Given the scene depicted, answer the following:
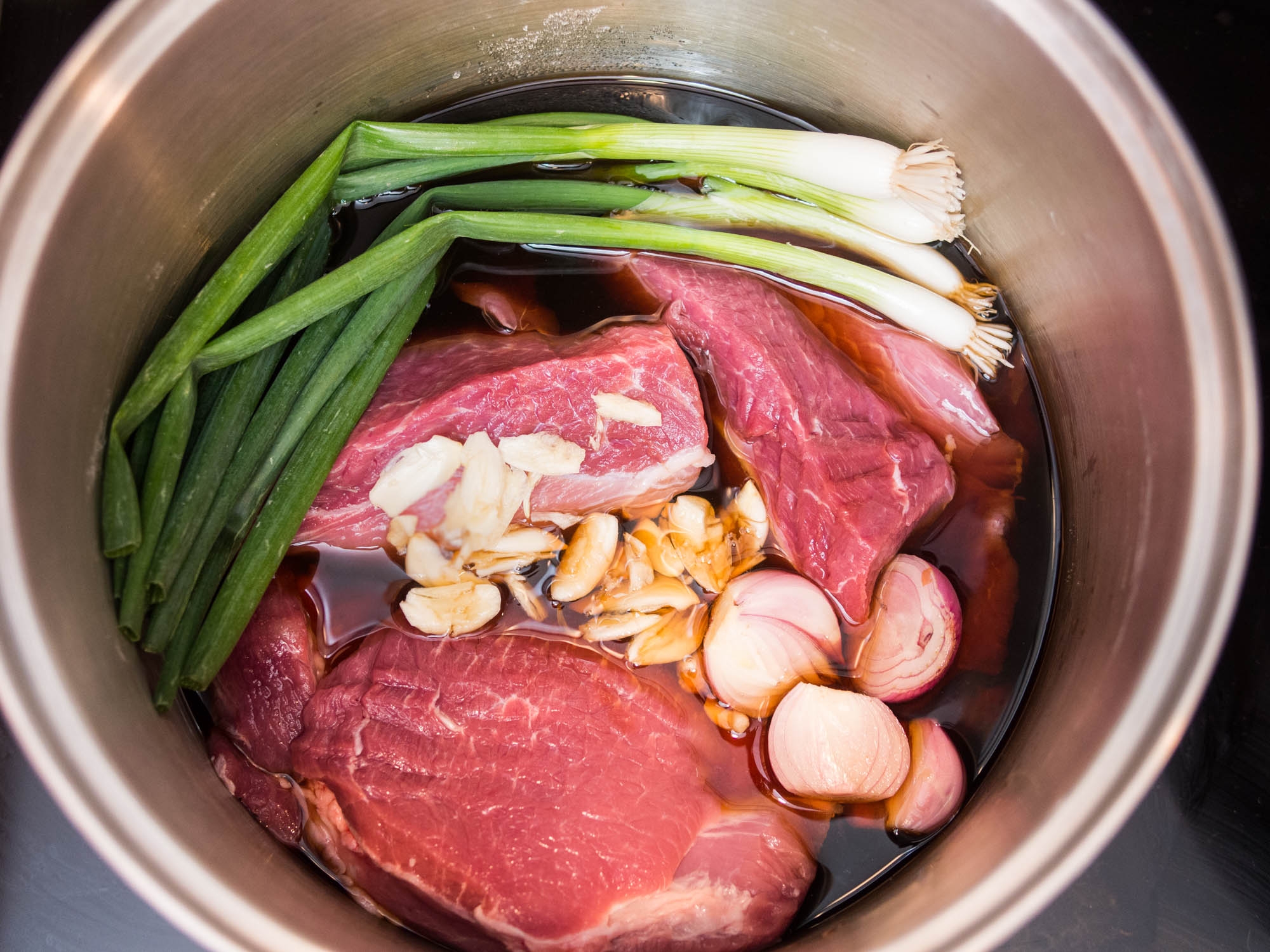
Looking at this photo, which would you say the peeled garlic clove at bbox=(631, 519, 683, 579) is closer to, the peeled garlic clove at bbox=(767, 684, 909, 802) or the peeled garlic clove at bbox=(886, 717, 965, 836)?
the peeled garlic clove at bbox=(767, 684, 909, 802)

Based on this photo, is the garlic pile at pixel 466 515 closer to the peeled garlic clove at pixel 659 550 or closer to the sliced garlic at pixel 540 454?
the sliced garlic at pixel 540 454

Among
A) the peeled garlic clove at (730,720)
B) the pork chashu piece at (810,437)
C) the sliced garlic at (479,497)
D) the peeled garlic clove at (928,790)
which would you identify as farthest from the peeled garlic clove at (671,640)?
the peeled garlic clove at (928,790)

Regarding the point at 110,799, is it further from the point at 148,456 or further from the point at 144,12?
the point at 144,12

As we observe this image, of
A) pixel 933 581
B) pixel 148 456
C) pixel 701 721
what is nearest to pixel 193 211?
pixel 148 456

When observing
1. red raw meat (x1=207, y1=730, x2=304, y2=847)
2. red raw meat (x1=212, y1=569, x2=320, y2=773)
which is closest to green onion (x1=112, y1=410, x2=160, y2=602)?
red raw meat (x1=212, y1=569, x2=320, y2=773)

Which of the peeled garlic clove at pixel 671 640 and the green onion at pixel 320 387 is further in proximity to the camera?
the peeled garlic clove at pixel 671 640
